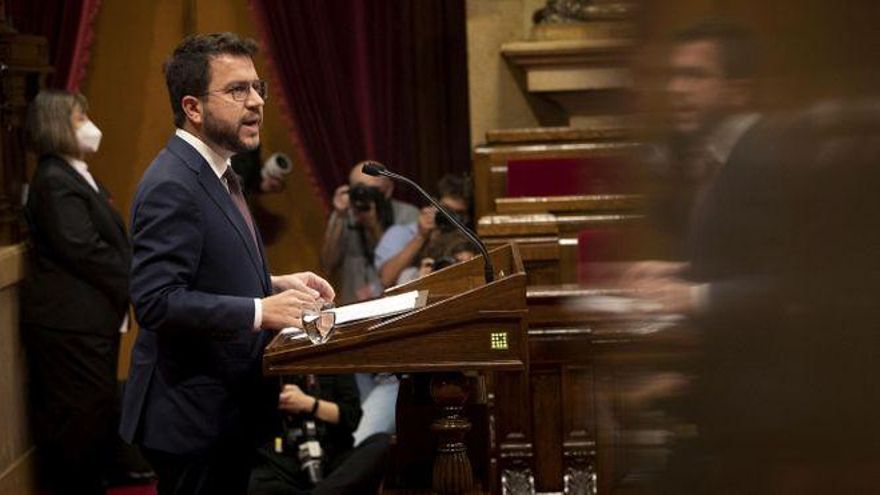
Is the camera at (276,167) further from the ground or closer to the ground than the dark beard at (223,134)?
closer to the ground

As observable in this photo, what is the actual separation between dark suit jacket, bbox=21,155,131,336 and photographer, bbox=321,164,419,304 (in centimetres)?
130

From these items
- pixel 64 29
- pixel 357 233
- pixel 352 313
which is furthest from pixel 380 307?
pixel 64 29

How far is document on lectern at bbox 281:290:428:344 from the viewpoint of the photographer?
3373 millimetres

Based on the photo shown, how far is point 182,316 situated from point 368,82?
5.08 m

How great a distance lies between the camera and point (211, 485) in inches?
136

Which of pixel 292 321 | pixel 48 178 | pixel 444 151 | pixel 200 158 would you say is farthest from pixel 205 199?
pixel 444 151

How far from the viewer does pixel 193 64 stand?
3.63 meters

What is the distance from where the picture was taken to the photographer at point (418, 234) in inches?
257

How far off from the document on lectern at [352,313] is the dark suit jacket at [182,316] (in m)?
0.15

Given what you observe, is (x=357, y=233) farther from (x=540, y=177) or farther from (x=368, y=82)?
(x=368, y=82)

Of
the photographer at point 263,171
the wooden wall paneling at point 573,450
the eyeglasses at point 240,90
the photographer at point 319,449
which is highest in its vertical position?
the eyeglasses at point 240,90

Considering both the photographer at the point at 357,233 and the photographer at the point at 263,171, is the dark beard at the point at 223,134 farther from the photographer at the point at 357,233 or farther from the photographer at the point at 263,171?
the photographer at the point at 263,171

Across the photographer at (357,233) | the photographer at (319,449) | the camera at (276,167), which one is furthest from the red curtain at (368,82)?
the photographer at (319,449)

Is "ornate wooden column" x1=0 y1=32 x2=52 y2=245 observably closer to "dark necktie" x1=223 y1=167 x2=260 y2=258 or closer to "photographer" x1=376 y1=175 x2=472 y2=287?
"photographer" x1=376 y1=175 x2=472 y2=287
